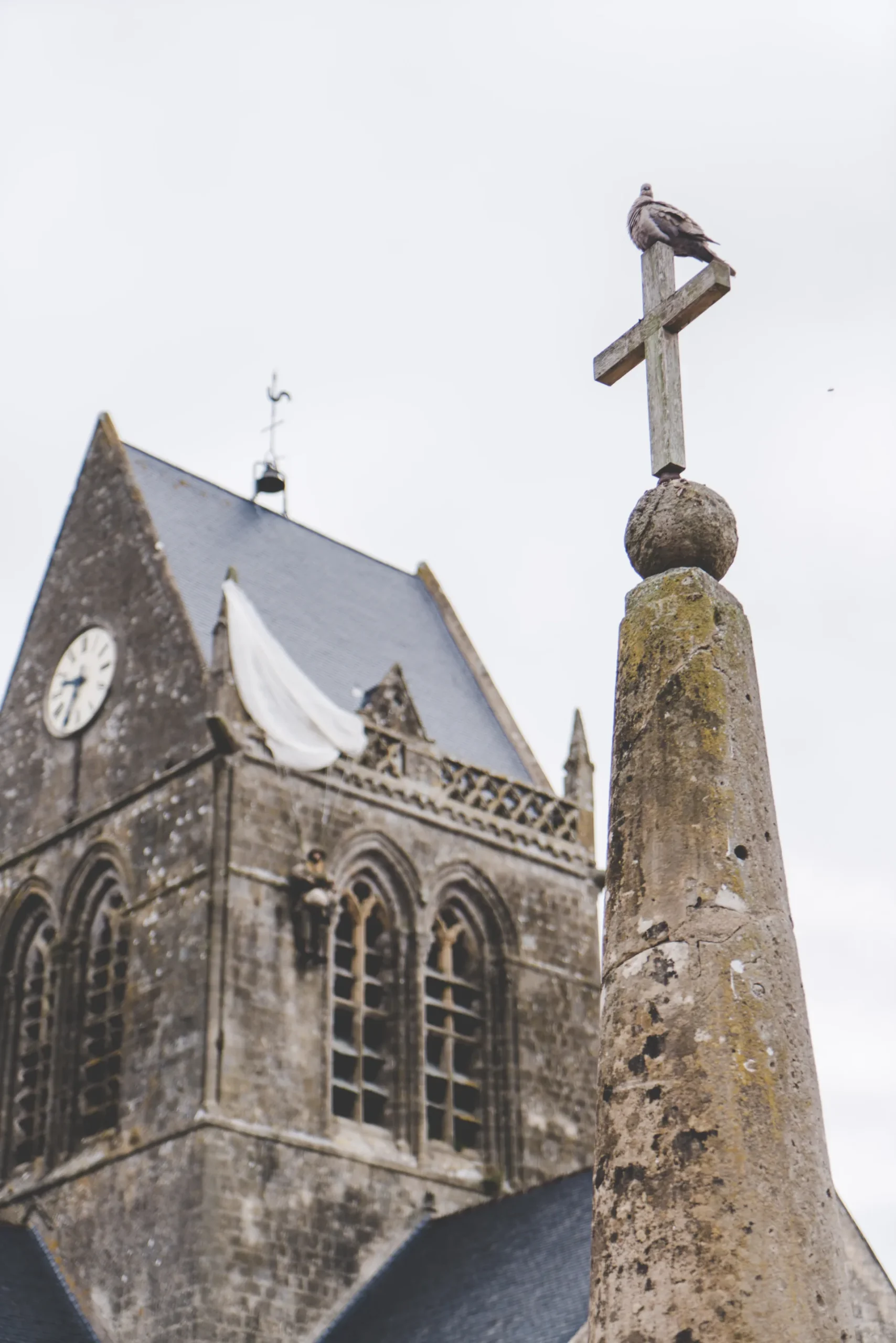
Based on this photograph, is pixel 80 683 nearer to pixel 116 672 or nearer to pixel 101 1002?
pixel 116 672

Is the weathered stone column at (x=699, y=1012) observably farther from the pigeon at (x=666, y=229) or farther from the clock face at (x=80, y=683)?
the clock face at (x=80, y=683)

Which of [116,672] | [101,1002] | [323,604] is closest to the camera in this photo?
[101,1002]

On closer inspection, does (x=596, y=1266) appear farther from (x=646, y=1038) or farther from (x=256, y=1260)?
(x=256, y=1260)

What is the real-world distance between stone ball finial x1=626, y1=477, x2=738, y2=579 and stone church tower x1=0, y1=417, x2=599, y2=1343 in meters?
16.1

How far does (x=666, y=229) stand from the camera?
A: 246 inches

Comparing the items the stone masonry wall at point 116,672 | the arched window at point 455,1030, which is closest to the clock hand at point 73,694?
the stone masonry wall at point 116,672

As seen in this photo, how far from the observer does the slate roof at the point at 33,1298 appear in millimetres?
21000

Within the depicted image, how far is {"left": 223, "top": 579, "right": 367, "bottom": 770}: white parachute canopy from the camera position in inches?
911

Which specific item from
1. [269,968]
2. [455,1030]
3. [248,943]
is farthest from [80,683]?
[455,1030]

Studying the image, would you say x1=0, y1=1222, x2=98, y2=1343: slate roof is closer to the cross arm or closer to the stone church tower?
the stone church tower

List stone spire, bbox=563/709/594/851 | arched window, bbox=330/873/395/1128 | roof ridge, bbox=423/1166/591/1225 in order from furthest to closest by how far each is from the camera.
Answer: stone spire, bbox=563/709/594/851, arched window, bbox=330/873/395/1128, roof ridge, bbox=423/1166/591/1225

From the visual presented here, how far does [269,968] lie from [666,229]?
1673 centimetres

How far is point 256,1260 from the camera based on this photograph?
2102 centimetres

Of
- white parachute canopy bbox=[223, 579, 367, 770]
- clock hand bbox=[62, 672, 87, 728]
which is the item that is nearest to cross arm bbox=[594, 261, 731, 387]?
white parachute canopy bbox=[223, 579, 367, 770]
